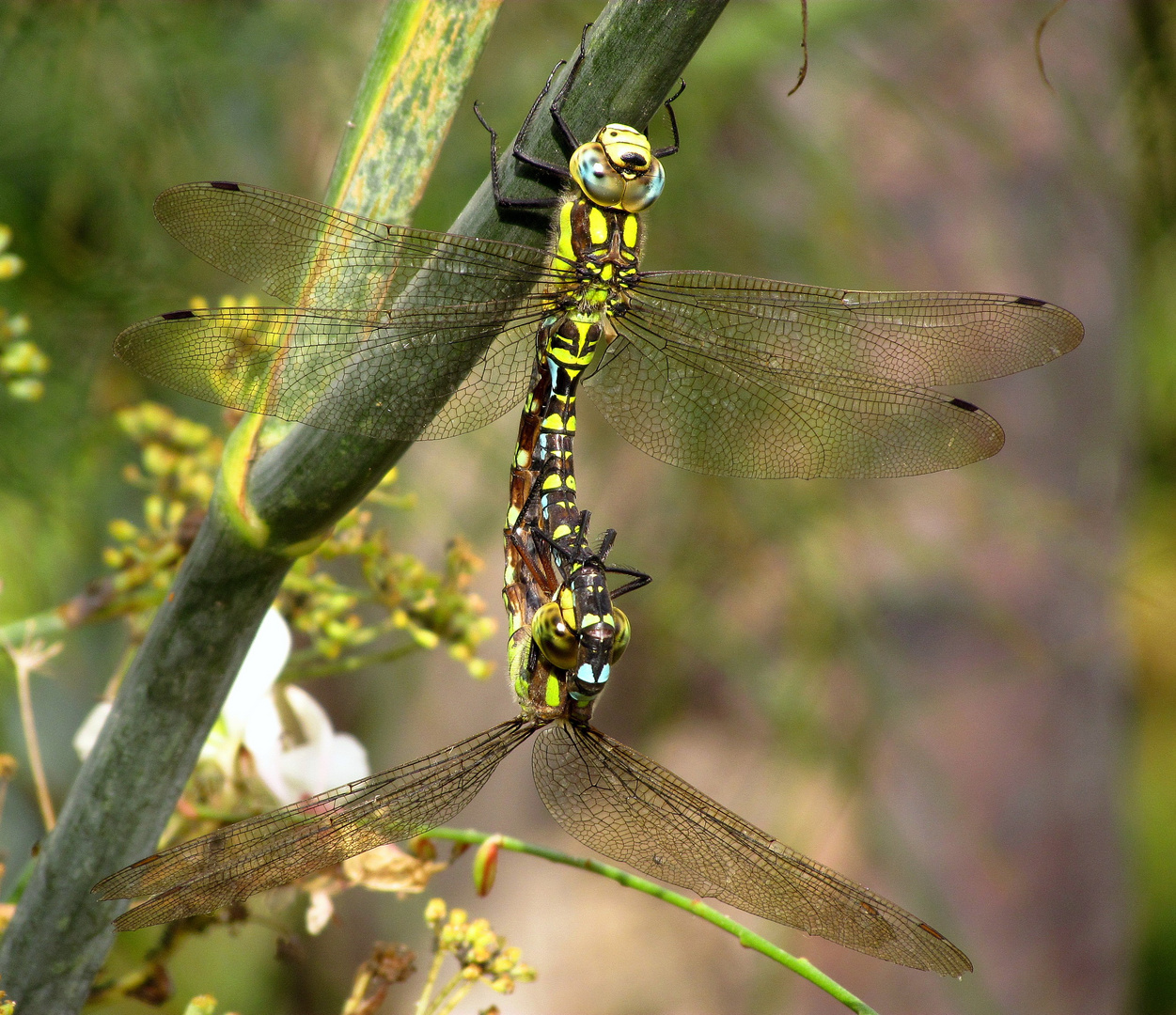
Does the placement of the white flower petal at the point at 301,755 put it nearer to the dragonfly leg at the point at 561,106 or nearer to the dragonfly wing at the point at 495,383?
the dragonfly wing at the point at 495,383

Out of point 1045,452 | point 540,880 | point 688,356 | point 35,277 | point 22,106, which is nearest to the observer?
point 688,356

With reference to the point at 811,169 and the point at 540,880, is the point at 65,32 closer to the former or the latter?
the point at 811,169

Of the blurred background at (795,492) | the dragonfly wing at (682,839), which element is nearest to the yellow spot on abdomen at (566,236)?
the dragonfly wing at (682,839)

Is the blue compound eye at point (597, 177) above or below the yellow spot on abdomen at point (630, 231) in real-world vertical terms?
below

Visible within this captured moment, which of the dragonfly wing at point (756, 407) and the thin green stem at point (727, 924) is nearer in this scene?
the thin green stem at point (727, 924)

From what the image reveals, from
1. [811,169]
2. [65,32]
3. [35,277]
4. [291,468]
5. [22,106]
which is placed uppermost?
[811,169]

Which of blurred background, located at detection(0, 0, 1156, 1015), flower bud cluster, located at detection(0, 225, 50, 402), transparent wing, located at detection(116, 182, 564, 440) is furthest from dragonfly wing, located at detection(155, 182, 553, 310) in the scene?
blurred background, located at detection(0, 0, 1156, 1015)

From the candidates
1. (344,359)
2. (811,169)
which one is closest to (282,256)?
(344,359)
